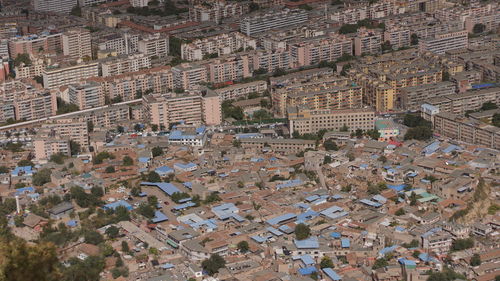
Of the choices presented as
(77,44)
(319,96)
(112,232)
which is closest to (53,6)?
(77,44)

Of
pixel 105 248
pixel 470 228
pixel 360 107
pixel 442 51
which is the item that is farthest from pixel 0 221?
pixel 442 51

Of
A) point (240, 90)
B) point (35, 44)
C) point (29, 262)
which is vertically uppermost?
point (29, 262)

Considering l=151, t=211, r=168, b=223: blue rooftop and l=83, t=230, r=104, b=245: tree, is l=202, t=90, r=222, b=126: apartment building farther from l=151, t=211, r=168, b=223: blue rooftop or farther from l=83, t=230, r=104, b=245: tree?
l=83, t=230, r=104, b=245: tree

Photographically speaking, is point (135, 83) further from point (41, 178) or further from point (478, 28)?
point (478, 28)

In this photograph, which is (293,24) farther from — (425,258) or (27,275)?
(27,275)

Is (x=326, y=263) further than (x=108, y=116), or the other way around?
(x=108, y=116)

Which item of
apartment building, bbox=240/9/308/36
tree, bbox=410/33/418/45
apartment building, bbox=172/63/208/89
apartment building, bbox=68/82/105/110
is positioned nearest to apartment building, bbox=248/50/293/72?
apartment building, bbox=172/63/208/89
